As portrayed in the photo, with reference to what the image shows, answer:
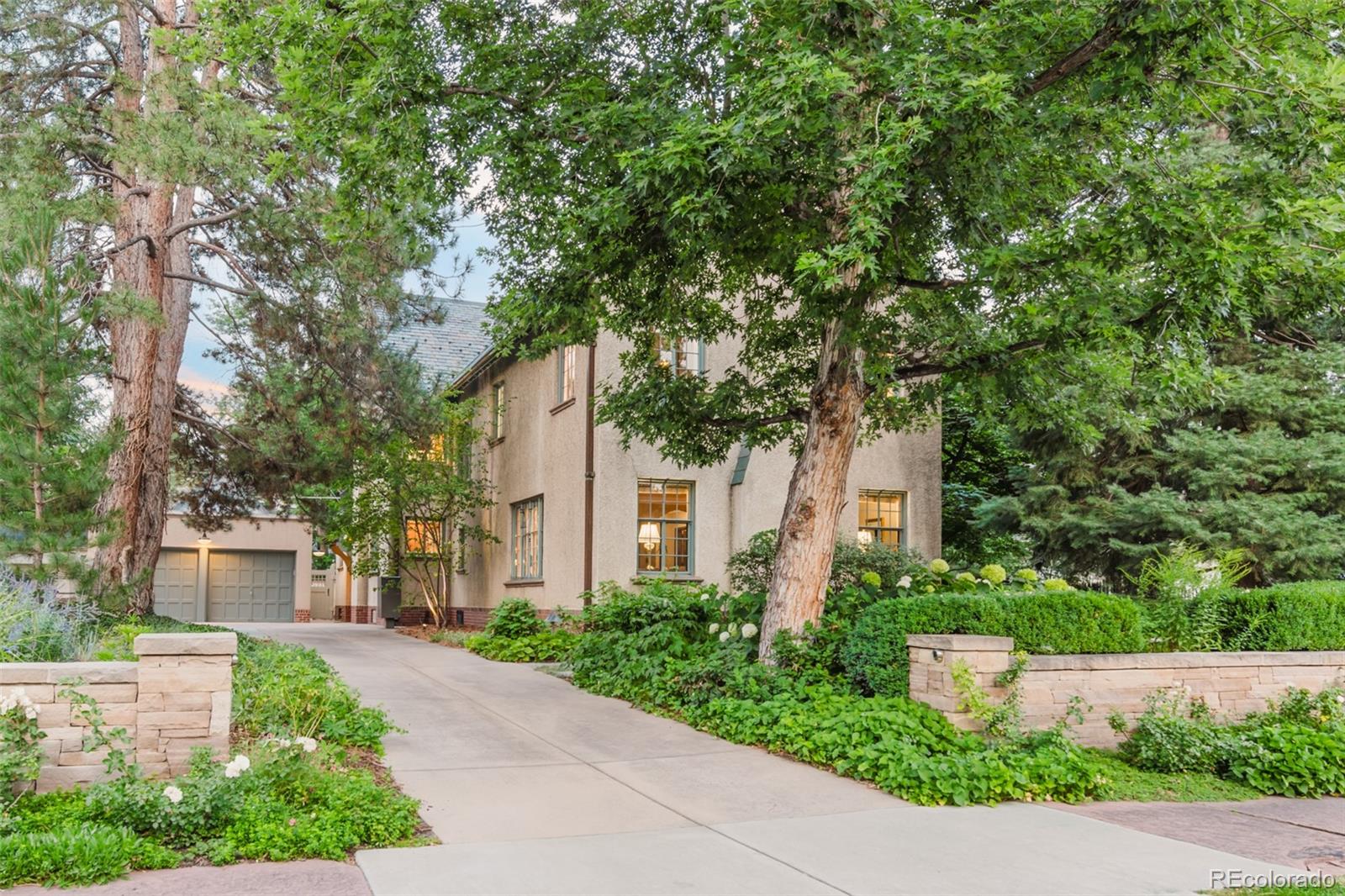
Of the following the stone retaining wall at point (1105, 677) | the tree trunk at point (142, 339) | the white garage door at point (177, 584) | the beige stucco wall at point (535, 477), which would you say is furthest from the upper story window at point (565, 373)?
the white garage door at point (177, 584)

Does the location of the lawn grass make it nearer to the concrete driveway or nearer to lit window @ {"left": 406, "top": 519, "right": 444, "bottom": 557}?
the concrete driveway

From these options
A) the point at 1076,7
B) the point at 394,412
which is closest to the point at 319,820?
the point at 1076,7

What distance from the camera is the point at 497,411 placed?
20.9m

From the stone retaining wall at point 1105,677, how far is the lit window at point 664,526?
769cm

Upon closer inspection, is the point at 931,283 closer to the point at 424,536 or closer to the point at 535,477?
the point at 535,477

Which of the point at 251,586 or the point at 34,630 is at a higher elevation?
the point at 34,630

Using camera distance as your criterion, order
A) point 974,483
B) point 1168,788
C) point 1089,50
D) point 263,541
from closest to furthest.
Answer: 1. point 1168,788
2. point 1089,50
3. point 974,483
4. point 263,541

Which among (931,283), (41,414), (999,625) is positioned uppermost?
(931,283)

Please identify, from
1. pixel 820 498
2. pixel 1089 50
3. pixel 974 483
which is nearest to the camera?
pixel 1089 50

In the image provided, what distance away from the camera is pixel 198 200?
16.3m

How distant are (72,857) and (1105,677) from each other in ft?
25.3

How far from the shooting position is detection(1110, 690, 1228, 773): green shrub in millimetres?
8164

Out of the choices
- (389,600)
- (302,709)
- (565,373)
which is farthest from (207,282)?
(389,600)

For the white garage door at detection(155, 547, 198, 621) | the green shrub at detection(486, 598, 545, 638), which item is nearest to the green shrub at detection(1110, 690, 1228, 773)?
the green shrub at detection(486, 598, 545, 638)
